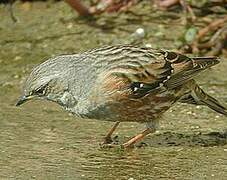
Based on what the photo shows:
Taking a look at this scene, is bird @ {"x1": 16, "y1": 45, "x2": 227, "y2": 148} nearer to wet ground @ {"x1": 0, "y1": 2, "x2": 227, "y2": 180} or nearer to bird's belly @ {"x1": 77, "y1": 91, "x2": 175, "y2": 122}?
bird's belly @ {"x1": 77, "y1": 91, "x2": 175, "y2": 122}

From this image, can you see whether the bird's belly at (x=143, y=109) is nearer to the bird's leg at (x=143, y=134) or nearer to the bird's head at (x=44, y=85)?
A: the bird's leg at (x=143, y=134)

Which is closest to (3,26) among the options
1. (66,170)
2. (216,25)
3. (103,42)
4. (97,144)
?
(103,42)

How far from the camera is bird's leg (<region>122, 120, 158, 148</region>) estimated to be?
5.70 meters

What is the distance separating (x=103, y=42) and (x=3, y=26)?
1.39 meters

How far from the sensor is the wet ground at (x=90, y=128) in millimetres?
5188

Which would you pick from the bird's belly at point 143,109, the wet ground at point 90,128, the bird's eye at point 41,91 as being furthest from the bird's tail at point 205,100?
the bird's eye at point 41,91

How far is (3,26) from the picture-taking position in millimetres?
9188

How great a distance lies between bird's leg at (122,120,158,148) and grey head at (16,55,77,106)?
0.52m

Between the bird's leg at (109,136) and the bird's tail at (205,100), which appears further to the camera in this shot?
the bird's tail at (205,100)

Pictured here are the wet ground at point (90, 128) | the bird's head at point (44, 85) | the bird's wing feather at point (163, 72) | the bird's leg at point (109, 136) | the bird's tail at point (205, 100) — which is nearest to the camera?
the wet ground at point (90, 128)

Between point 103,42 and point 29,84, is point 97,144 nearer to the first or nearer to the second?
point 29,84

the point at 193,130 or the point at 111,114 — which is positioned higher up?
the point at 111,114

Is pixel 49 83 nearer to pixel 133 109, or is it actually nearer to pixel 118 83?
pixel 118 83

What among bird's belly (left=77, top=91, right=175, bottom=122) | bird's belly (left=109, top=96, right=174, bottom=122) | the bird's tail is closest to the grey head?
bird's belly (left=77, top=91, right=175, bottom=122)
